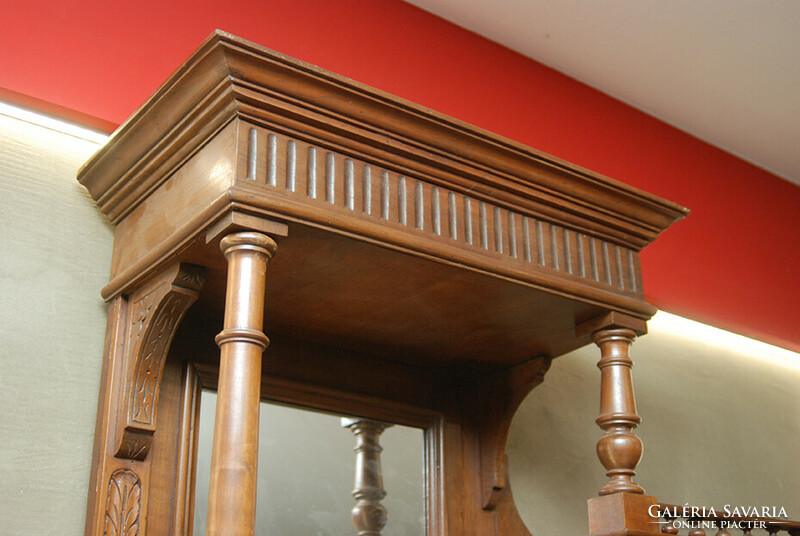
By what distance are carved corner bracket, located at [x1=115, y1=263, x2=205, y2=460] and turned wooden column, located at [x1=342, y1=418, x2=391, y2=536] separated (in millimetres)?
715

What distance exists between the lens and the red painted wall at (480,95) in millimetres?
2824

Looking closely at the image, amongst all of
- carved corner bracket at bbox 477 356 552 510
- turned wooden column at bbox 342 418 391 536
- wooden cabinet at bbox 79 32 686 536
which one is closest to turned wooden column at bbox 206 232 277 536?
wooden cabinet at bbox 79 32 686 536

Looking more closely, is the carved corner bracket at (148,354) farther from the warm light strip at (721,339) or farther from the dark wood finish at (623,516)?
the warm light strip at (721,339)

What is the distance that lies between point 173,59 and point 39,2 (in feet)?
1.44

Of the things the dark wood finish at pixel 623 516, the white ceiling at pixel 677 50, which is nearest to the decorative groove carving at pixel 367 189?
the dark wood finish at pixel 623 516

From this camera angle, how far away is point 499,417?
316 cm

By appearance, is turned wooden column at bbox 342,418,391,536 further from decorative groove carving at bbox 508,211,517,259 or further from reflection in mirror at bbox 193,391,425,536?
decorative groove carving at bbox 508,211,517,259

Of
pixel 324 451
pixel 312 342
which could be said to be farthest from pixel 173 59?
pixel 324 451

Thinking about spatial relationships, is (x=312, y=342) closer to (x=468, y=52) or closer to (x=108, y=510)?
(x=108, y=510)

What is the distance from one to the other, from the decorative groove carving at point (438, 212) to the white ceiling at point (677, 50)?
5.12 feet

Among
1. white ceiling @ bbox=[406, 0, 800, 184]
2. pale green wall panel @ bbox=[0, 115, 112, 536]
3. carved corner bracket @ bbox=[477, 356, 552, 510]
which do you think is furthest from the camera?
white ceiling @ bbox=[406, 0, 800, 184]

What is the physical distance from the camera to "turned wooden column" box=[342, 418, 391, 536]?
111 inches

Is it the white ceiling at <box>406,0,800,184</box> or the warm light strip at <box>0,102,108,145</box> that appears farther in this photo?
the white ceiling at <box>406,0,800,184</box>

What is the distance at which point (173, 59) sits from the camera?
3.05 m
